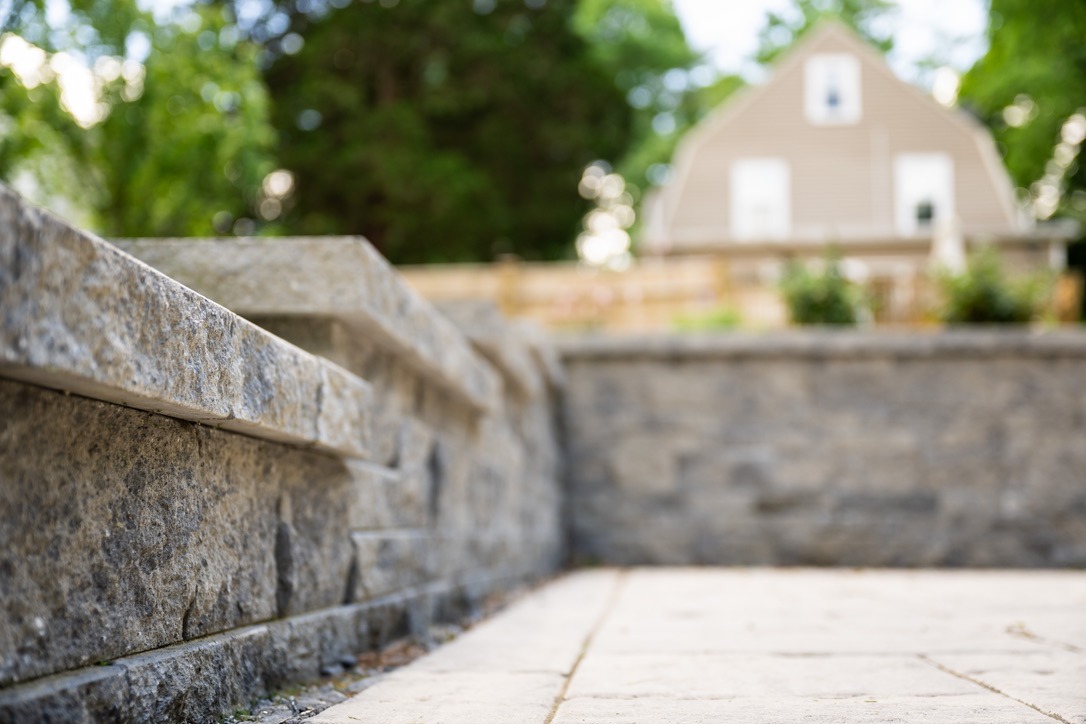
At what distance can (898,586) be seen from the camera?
553 centimetres

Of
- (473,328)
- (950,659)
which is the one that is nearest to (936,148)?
(473,328)

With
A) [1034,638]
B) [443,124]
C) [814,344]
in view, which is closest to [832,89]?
[443,124]

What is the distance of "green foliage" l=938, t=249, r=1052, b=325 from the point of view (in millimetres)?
8430

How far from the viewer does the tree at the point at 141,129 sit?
1077cm

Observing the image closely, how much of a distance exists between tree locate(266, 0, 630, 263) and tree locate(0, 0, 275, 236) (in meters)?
10.6

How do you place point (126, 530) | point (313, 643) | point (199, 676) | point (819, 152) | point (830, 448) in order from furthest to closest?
point (819, 152) → point (830, 448) → point (313, 643) → point (199, 676) → point (126, 530)

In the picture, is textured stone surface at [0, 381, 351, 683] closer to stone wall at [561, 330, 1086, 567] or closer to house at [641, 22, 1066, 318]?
stone wall at [561, 330, 1086, 567]

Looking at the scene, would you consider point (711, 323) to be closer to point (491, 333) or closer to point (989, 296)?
point (989, 296)

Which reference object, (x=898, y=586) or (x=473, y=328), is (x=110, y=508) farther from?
A: (x=898, y=586)

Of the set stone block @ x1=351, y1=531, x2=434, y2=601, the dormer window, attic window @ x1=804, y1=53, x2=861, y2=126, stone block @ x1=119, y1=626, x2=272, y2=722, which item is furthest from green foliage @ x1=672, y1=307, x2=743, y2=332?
attic window @ x1=804, y1=53, x2=861, y2=126

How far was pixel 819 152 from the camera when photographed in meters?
21.0

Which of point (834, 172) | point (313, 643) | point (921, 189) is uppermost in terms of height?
point (834, 172)

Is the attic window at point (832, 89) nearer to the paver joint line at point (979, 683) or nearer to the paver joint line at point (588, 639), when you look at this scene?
the paver joint line at point (588, 639)

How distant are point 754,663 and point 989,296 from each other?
21.4 feet
